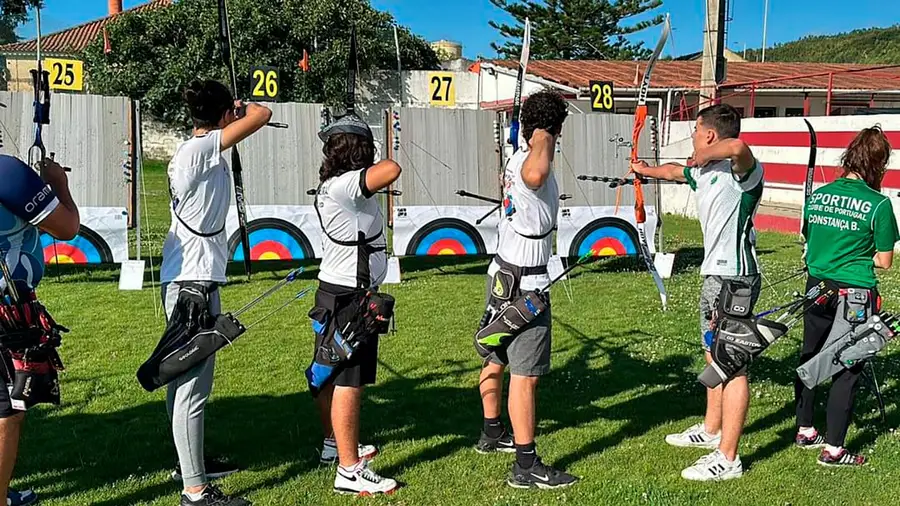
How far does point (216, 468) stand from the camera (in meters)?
3.42

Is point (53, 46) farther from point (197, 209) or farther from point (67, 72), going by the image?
point (197, 209)

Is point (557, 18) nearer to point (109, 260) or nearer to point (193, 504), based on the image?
point (109, 260)

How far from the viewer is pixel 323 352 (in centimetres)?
310

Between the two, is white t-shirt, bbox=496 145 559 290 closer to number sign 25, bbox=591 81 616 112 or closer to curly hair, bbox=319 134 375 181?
curly hair, bbox=319 134 375 181

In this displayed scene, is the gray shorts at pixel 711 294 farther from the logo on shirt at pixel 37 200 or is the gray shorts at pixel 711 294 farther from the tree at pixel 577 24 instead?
the tree at pixel 577 24

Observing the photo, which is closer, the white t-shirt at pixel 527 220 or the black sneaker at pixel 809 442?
the white t-shirt at pixel 527 220

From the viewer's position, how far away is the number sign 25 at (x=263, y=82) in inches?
353

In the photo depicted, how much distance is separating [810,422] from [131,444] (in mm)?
3301

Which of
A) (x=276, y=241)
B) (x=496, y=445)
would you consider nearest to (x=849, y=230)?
(x=496, y=445)

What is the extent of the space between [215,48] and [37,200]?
24469mm

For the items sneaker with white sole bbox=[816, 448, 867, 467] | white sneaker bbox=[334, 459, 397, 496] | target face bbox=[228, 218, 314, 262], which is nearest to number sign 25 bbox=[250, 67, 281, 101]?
target face bbox=[228, 218, 314, 262]

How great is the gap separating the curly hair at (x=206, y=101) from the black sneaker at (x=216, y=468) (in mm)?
1482

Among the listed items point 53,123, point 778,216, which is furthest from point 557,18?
point 53,123

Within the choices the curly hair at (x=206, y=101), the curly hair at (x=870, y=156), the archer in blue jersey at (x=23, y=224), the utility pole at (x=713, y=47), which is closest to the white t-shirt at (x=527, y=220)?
the curly hair at (x=206, y=101)
